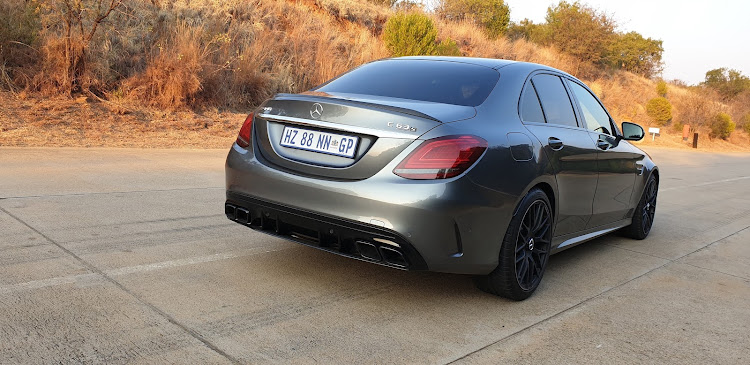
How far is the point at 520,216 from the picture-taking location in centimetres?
416

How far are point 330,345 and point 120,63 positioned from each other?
42.1ft

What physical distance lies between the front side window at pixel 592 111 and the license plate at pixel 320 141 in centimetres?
256

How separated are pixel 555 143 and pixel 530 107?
305 millimetres

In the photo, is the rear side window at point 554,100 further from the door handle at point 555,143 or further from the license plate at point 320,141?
the license plate at point 320,141

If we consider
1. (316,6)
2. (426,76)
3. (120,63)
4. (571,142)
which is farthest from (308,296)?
(316,6)

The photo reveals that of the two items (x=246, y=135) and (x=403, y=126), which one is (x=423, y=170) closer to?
(x=403, y=126)

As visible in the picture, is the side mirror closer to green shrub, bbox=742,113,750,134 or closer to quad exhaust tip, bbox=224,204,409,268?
quad exhaust tip, bbox=224,204,409,268

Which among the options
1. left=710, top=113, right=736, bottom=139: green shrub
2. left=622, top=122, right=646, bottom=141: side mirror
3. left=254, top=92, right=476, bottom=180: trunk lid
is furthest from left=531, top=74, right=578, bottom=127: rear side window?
left=710, top=113, right=736, bottom=139: green shrub

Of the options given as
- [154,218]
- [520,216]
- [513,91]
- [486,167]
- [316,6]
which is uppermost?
[316,6]

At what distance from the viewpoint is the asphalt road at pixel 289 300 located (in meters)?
3.28

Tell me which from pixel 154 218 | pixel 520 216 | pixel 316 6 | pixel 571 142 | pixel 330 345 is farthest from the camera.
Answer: pixel 316 6

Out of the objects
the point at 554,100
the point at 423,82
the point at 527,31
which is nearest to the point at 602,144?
the point at 554,100

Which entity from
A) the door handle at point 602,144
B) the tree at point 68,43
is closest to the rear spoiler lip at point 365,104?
the door handle at point 602,144

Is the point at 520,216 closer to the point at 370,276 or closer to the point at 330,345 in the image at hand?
the point at 370,276
